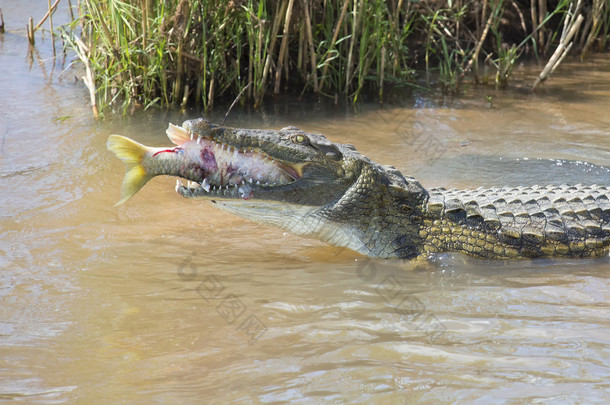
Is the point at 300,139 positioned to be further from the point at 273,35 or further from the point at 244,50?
the point at 244,50

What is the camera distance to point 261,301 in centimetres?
320

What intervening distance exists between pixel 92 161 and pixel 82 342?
2775mm

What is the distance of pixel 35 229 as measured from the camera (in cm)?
402

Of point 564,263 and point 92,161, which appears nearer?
point 564,263

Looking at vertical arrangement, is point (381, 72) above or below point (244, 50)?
below

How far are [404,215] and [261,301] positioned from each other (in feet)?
3.35

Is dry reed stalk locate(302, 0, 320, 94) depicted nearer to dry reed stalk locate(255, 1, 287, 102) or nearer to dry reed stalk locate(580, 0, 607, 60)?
dry reed stalk locate(255, 1, 287, 102)

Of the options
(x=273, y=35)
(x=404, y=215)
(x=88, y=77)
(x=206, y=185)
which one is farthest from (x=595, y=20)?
(x=206, y=185)

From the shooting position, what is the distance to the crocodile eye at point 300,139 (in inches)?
142

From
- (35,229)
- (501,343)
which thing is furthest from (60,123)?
(501,343)

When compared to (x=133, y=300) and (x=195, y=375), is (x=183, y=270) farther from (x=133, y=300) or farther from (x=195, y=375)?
(x=195, y=375)

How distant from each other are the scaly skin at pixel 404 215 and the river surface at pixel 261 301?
0.34 feet

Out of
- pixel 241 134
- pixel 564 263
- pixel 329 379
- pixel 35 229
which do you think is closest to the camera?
pixel 329 379

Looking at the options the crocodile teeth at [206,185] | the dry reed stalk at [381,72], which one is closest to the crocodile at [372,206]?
the crocodile teeth at [206,185]
